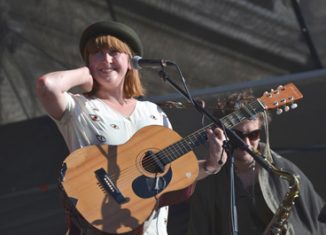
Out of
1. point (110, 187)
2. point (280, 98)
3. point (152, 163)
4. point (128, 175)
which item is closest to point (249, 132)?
point (280, 98)

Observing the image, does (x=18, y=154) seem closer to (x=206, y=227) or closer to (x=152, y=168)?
(x=206, y=227)

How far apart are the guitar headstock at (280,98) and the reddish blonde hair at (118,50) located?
2.01 feet

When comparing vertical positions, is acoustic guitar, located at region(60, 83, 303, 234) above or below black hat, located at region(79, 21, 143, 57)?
below

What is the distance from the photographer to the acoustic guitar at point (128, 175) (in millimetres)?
3285

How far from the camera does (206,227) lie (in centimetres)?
446

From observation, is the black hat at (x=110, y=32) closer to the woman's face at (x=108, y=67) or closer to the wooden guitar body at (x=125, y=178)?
the woman's face at (x=108, y=67)

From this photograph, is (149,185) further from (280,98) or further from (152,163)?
(280,98)

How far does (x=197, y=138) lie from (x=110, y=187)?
0.49m

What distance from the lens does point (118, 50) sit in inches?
141

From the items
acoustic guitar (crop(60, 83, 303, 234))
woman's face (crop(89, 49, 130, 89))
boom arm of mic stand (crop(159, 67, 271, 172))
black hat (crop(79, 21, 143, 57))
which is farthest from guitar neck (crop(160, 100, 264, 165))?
black hat (crop(79, 21, 143, 57))

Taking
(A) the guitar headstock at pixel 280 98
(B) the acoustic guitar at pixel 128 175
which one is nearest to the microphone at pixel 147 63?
(B) the acoustic guitar at pixel 128 175

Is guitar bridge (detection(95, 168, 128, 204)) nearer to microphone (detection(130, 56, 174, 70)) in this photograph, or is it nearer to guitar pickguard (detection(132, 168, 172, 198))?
guitar pickguard (detection(132, 168, 172, 198))

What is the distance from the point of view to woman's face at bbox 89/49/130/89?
11.5 ft

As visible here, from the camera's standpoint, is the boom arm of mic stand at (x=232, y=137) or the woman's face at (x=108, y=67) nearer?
the boom arm of mic stand at (x=232, y=137)
